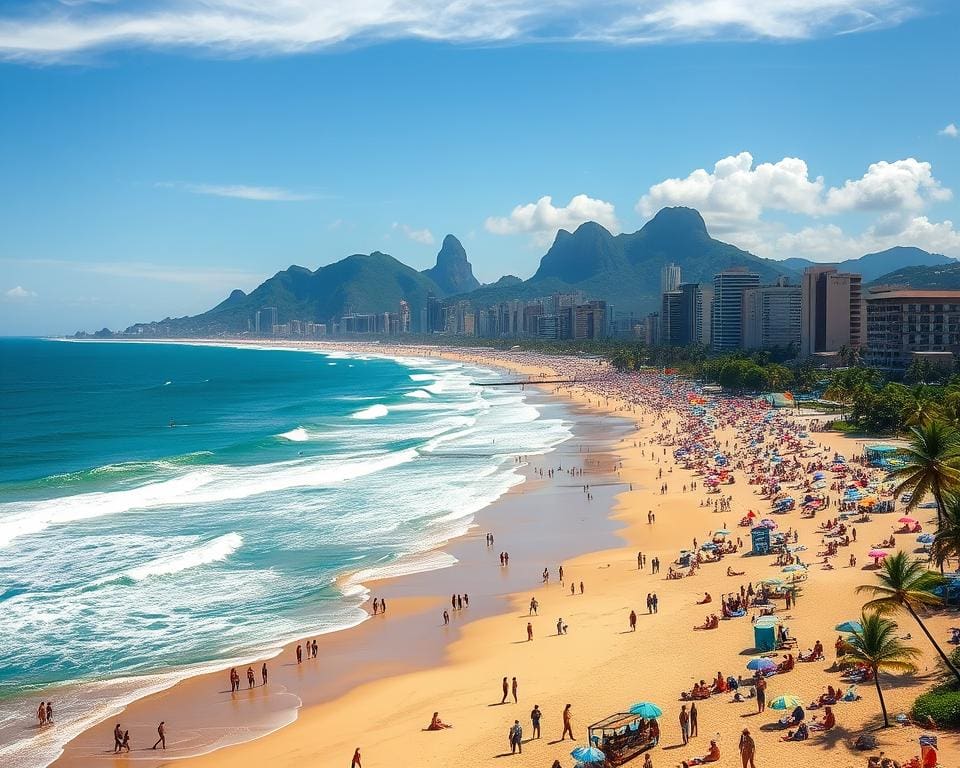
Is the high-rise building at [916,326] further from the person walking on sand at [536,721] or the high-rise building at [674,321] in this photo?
the high-rise building at [674,321]

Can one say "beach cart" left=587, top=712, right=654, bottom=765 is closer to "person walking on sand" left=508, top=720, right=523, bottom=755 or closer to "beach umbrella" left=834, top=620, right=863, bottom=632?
"person walking on sand" left=508, top=720, right=523, bottom=755

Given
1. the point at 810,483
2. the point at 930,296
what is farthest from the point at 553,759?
the point at 930,296

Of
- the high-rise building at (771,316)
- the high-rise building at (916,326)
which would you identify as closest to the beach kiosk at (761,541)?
the high-rise building at (916,326)

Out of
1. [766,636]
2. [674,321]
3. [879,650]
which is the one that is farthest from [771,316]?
[879,650]

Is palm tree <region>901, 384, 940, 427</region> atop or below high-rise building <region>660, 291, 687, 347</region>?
below

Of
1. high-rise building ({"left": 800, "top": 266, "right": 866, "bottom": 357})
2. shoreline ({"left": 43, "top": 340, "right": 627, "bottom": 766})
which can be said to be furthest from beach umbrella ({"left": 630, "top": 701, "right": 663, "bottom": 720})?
high-rise building ({"left": 800, "top": 266, "right": 866, "bottom": 357})

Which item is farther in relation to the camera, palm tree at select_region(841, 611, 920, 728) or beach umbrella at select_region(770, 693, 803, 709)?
beach umbrella at select_region(770, 693, 803, 709)
